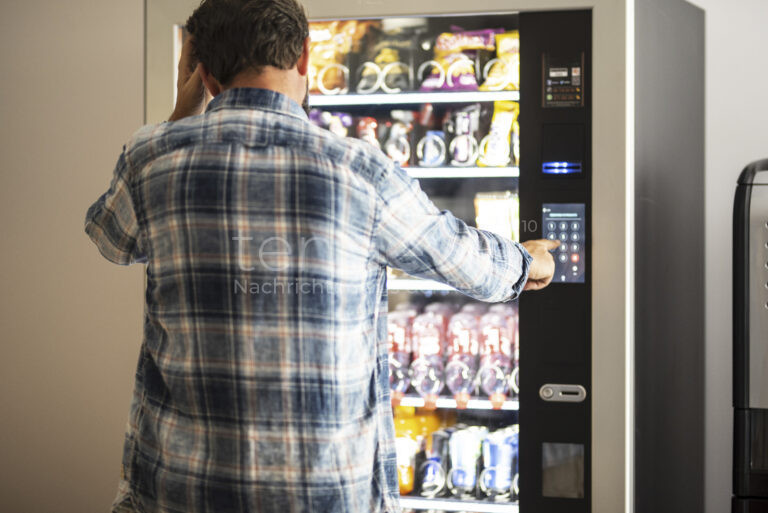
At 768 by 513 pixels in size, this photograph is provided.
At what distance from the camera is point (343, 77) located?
80.6 inches

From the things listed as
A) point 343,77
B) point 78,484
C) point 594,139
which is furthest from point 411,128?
point 78,484

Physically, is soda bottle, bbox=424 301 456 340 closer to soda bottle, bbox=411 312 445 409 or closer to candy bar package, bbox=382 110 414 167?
soda bottle, bbox=411 312 445 409

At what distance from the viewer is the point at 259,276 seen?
111cm

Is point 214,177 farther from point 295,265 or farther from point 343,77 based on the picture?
point 343,77

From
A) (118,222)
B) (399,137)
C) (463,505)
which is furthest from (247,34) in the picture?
(463,505)

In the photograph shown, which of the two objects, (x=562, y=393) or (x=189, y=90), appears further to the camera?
(x=562, y=393)

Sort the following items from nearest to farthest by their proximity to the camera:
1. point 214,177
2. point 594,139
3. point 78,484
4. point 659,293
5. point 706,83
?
point 214,177
point 594,139
point 659,293
point 78,484
point 706,83

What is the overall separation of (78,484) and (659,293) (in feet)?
6.12

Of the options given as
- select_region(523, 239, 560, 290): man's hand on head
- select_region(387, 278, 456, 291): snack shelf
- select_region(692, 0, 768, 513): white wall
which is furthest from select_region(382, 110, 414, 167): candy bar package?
select_region(692, 0, 768, 513): white wall

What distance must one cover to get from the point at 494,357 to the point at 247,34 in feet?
3.88

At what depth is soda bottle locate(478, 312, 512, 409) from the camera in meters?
2.00

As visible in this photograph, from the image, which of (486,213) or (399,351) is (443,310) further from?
(486,213)

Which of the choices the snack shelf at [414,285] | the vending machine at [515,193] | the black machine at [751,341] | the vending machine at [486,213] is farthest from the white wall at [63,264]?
the black machine at [751,341]

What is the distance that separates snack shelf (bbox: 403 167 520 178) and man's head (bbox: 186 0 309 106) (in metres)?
0.76
